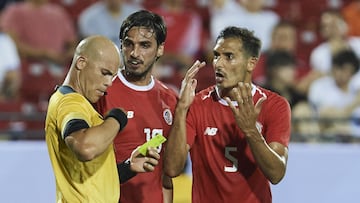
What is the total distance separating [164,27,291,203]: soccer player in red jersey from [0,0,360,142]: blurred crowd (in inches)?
143

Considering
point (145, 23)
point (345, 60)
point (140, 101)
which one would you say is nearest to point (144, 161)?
point (140, 101)

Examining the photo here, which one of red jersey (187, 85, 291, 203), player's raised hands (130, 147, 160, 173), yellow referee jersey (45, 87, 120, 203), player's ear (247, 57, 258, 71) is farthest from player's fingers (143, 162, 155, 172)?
player's ear (247, 57, 258, 71)

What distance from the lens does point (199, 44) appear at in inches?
394

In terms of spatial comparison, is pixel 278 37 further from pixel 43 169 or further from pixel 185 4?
pixel 43 169

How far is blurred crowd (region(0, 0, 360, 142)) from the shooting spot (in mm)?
9195

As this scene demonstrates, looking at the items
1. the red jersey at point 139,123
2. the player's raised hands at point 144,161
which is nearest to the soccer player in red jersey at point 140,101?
the red jersey at point 139,123

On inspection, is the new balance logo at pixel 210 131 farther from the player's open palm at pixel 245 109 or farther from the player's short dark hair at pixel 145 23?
the player's short dark hair at pixel 145 23

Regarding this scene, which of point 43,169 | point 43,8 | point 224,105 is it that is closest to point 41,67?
point 43,8

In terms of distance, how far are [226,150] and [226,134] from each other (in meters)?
0.10

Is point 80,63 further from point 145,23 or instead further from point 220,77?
point 220,77

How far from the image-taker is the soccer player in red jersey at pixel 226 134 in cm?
504

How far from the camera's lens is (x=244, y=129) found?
476 centimetres

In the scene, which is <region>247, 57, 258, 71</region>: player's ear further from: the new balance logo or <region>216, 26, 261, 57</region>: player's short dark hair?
the new balance logo

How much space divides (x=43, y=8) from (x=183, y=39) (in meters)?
1.64
